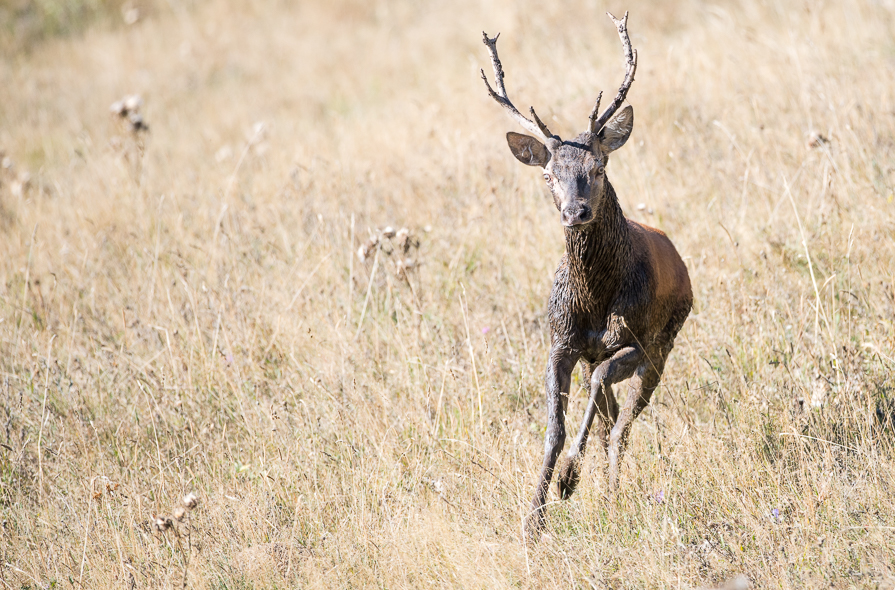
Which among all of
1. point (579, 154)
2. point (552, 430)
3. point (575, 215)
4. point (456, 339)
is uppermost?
point (579, 154)

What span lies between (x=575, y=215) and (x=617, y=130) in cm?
73

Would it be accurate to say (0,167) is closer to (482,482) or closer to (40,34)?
(40,34)

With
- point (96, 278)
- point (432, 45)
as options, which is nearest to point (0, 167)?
point (96, 278)

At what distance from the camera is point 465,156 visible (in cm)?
767

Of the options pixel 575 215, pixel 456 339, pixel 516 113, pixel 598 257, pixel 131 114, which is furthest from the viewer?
pixel 131 114

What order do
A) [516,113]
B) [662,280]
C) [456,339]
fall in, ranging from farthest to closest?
[456,339]
[662,280]
[516,113]

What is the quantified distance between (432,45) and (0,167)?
5.56m

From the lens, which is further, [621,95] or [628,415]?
[628,415]

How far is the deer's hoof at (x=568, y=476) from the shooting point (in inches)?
139

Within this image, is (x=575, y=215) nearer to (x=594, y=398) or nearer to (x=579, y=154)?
(x=579, y=154)

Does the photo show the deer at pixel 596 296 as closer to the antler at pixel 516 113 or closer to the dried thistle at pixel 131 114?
the antler at pixel 516 113

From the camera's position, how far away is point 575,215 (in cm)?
333

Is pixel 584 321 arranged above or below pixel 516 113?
below

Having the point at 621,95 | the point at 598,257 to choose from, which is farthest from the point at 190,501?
the point at 621,95
